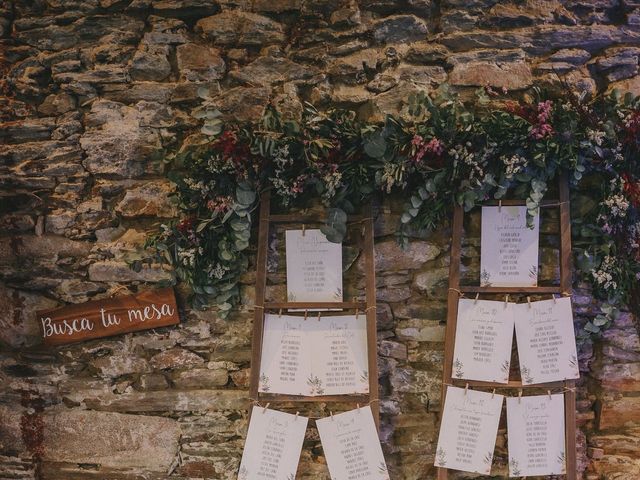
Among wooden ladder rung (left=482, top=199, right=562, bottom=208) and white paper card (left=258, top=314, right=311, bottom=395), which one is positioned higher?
wooden ladder rung (left=482, top=199, right=562, bottom=208)

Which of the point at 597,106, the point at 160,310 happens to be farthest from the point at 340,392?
the point at 597,106

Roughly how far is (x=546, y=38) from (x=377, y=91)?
70cm

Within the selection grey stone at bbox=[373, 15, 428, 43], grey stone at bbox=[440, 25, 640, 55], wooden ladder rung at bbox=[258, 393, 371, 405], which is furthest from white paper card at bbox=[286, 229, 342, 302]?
grey stone at bbox=[440, 25, 640, 55]

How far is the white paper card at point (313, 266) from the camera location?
2.16 meters

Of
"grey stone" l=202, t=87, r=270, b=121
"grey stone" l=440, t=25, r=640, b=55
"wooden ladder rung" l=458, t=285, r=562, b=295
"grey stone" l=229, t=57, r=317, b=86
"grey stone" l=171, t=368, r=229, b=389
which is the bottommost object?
"grey stone" l=171, t=368, r=229, b=389

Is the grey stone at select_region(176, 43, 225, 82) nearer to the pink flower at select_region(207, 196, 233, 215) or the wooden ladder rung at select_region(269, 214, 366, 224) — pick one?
the pink flower at select_region(207, 196, 233, 215)

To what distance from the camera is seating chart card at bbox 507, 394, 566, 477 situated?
2107 mm

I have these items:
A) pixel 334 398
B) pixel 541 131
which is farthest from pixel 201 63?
pixel 334 398

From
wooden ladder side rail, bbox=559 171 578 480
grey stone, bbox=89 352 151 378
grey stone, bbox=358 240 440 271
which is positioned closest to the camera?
wooden ladder side rail, bbox=559 171 578 480

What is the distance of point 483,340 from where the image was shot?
83.5 inches

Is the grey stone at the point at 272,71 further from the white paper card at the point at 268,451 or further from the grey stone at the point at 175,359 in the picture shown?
the white paper card at the point at 268,451

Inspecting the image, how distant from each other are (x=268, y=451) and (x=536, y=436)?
3.47 feet

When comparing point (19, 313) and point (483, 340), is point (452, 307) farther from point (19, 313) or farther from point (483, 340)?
point (19, 313)

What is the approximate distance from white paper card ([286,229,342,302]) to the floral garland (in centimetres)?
9
